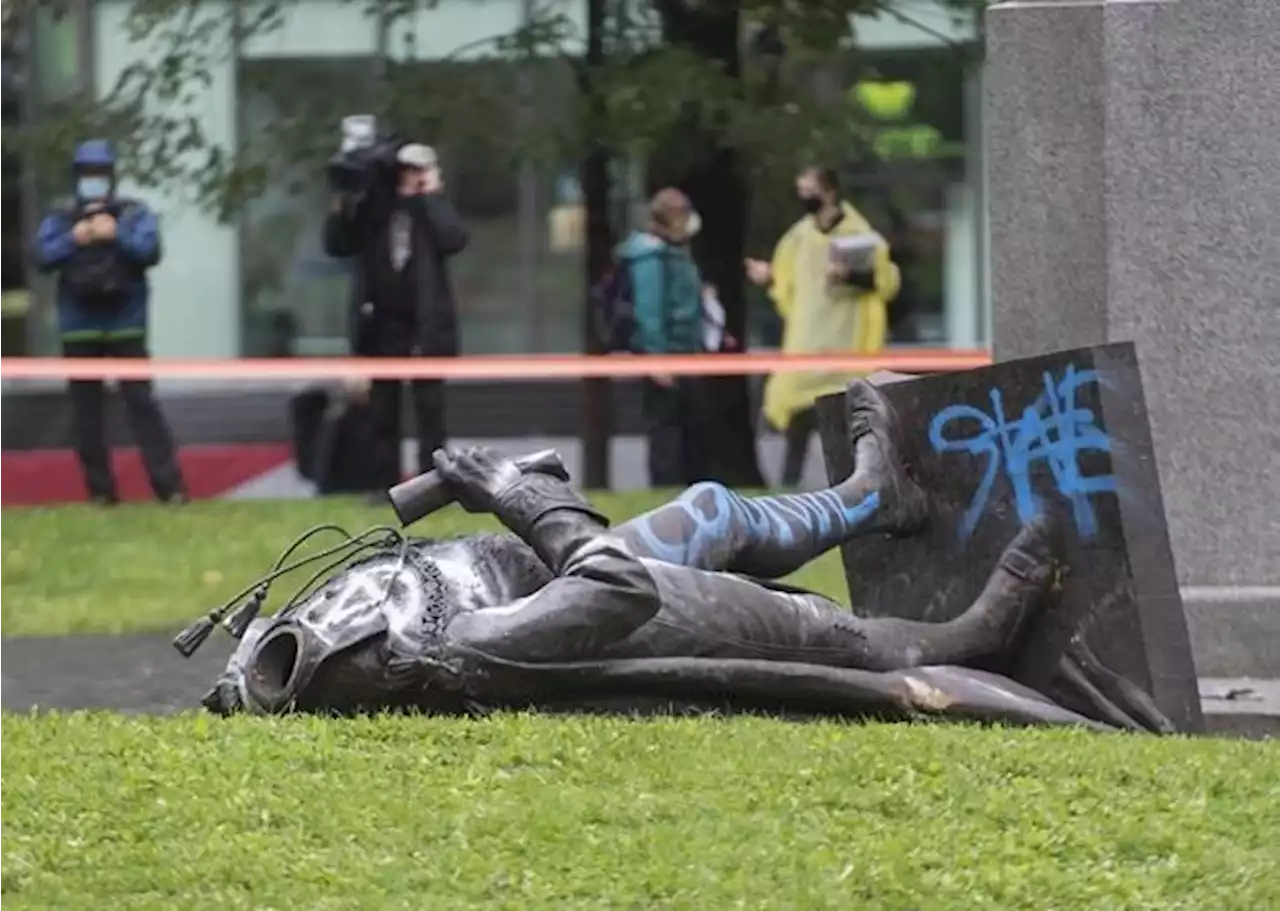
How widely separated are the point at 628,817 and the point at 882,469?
195cm

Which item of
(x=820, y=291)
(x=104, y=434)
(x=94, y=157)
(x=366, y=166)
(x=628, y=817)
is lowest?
(x=628, y=817)

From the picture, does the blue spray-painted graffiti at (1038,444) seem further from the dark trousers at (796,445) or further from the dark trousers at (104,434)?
the dark trousers at (796,445)

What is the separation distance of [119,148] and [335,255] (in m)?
2.75

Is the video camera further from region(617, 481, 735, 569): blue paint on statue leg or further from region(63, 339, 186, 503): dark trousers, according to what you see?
region(617, 481, 735, 569): blue paint on statue leg

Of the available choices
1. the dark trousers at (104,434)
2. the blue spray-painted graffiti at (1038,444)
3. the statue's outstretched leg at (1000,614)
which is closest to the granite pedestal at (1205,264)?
the blue spray-painted graffiti at (1038,444)

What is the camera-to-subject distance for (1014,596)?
21.3 feet

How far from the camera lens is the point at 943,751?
5.58 m

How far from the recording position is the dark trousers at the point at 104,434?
14789mm

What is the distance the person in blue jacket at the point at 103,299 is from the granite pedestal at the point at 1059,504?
8.44m

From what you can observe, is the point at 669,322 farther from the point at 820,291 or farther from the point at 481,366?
the point at 481,366

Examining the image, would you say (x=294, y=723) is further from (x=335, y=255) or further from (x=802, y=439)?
(x=802, y=439)

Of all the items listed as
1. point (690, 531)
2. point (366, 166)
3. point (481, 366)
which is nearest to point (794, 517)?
point (690, 531)

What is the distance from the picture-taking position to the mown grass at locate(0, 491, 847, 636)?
10328 mm

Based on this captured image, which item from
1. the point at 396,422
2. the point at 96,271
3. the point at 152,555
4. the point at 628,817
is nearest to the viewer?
the point at 628,817
